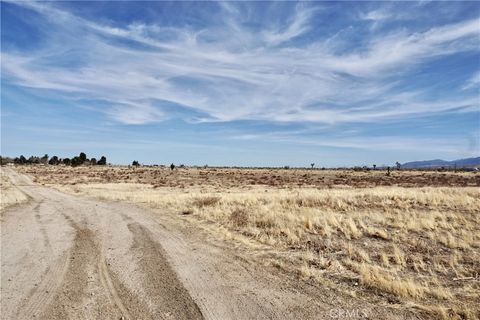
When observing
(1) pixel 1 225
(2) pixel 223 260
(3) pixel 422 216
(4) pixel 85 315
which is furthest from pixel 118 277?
(3) pixel 422 216

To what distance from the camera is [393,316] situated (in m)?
7.59

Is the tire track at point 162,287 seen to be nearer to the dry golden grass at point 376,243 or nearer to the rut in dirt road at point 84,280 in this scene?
the rut in dirt road at point 84,280

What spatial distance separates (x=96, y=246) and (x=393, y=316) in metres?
10.0

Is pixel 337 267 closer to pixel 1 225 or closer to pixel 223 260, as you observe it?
pixel 223 260

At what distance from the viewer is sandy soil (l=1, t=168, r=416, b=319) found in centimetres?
783

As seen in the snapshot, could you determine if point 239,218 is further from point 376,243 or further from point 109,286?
point 109,286

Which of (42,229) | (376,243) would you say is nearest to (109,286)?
(42,229)

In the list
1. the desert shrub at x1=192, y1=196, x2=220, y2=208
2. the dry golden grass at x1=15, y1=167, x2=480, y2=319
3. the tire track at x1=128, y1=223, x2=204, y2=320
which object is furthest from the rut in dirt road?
the desert shrub at x1=192, y1=196, x2=220, y2=208

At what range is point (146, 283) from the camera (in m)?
9.52

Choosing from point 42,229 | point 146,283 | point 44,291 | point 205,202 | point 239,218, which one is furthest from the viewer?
point 205,202

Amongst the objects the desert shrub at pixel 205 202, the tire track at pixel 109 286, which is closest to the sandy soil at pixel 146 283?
the tire track at pixel 109 286

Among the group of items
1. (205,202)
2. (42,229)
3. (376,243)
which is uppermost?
(205,202)

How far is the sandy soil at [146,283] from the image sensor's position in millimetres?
7832

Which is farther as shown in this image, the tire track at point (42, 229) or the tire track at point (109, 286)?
the tire track at point (42, 229)
